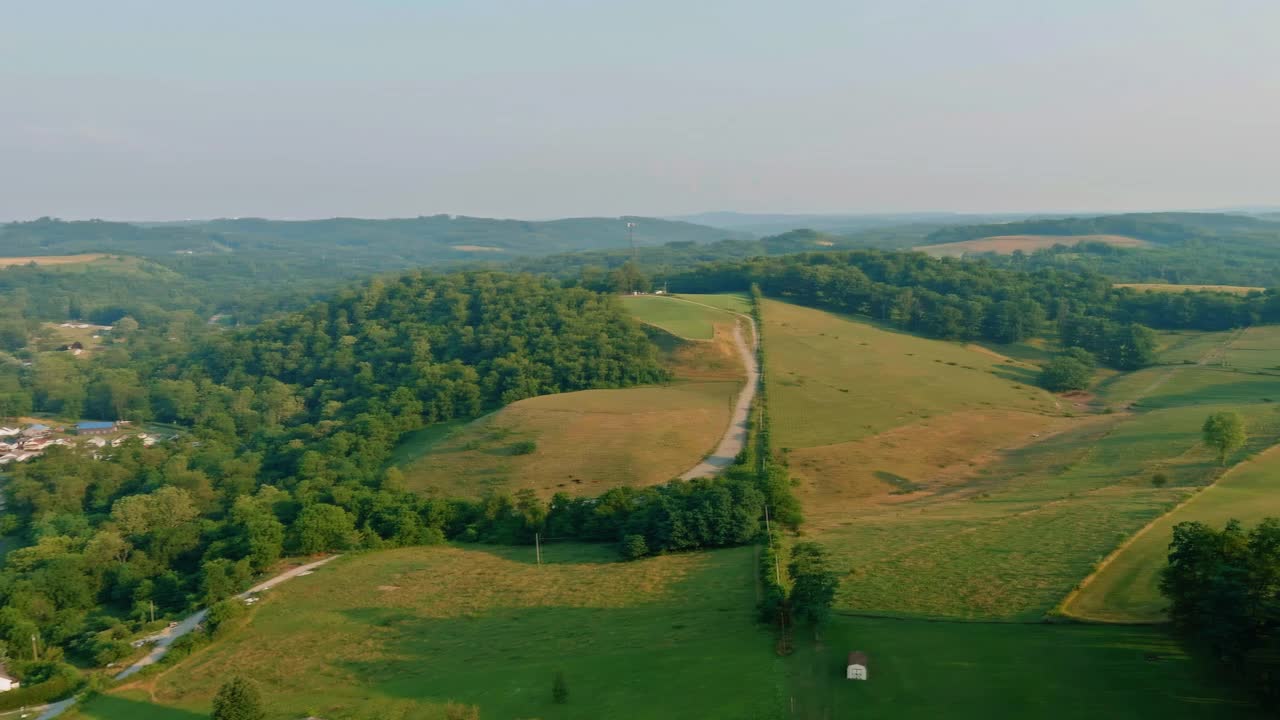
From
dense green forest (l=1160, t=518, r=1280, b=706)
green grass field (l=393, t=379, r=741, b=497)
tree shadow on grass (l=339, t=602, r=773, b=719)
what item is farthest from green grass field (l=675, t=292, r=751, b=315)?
dense green forest (l=1160, t=518, r=1280, b=706)

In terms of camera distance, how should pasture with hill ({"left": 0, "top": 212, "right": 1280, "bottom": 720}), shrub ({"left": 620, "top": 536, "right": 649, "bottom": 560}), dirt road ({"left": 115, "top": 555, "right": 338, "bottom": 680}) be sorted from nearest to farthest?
pasture with hill ({"left": 0, "top": 212, "right": 1280, "bottom": 720}) → dirt road ({"left": 115, "top": 555, "right": 338, "bottom": 680}) → shrub ({"left": 620, "top": 536, "right": 649, "bottom": 560})

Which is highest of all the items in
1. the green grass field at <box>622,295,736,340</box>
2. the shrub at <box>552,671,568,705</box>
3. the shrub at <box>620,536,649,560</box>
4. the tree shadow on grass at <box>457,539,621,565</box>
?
the green grass field at <box>622,295,736,340</box>

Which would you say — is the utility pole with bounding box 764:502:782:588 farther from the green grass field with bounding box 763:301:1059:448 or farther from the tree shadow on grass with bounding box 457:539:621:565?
the green grass field with bounding box 763:301:1059:448

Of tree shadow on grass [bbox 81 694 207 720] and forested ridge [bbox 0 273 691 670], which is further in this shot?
forested ridge [bbox 0 273 691 670]

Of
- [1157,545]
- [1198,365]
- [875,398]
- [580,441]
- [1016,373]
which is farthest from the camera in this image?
[1016,373]

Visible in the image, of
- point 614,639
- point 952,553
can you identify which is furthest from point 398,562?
point 952,553

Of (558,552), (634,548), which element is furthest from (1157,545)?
(558,552)

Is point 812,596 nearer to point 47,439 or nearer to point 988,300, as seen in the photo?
point 988,300
